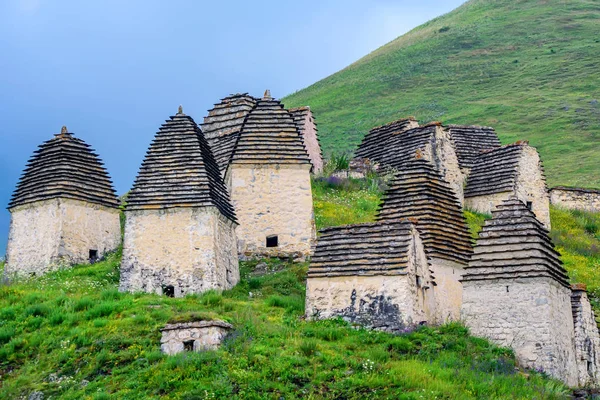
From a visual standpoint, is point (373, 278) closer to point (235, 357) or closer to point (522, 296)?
point (522, 296)

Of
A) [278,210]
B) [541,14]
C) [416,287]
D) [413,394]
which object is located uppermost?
[541,14]

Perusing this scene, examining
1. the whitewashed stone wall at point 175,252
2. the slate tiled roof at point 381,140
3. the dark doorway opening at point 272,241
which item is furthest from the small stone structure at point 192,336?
the slate tiled roof at point 381,140

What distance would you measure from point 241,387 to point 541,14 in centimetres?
10273

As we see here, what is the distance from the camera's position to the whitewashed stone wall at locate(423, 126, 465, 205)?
42688 mm

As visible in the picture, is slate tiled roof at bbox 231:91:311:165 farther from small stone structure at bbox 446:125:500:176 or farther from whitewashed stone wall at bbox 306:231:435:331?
small stone structure at bbox 446:125:500:176

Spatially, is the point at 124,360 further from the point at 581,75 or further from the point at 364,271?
the point at 581,75

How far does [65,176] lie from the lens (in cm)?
3562

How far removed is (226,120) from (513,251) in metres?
19.8

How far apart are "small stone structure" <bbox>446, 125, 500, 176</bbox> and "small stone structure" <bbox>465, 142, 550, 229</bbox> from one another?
1742mm

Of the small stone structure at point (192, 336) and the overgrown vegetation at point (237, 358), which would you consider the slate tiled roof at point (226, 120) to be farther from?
the small stone structure at point (192, 336)

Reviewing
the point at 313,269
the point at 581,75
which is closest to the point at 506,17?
the point at 581,75

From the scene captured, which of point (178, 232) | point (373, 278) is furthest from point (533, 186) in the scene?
point (373, 278)

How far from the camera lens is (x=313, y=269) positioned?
85.9 ft

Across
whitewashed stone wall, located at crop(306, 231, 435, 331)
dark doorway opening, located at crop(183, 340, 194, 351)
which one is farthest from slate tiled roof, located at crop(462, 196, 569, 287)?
dark doorway opening, located at crop(183, 340, 194, 351)
